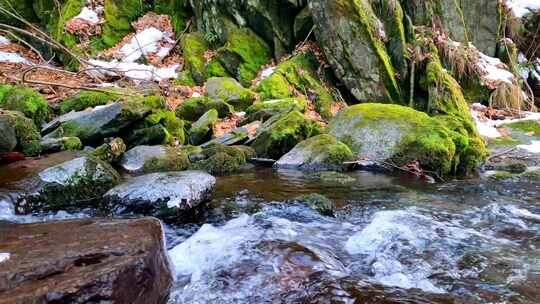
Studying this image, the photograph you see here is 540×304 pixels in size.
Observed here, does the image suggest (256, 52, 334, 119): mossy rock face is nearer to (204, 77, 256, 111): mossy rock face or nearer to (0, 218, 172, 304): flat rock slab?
(204, 77, 256, 111): mossy rock face

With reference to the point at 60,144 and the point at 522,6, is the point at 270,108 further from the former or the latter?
the point at 522,6

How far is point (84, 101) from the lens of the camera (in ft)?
31.6

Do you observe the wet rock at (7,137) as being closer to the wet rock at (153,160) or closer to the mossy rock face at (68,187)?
the mossy rock face at (68,187)

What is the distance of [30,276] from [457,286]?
2.94 metres

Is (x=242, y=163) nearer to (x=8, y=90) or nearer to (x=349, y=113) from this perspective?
(x=349, y=113)

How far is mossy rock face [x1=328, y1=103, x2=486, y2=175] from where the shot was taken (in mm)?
8055

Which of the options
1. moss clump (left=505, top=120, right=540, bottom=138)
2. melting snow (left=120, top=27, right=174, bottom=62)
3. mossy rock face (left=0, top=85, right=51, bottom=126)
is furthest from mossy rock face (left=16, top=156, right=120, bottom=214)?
moss clump (left=505, top=120, right=540, bottom=138)

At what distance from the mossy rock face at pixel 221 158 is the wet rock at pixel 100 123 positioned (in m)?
1.33

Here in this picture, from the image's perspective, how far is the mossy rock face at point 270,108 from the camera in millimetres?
9828

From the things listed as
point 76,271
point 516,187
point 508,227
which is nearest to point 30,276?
point 76,271

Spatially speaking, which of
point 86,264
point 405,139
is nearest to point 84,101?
point 405,139

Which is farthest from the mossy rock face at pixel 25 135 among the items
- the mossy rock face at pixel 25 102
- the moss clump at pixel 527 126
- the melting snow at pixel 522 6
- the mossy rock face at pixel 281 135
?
the melting snow at pixel 522 6

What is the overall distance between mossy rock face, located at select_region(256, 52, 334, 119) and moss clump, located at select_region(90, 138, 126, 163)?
4423 millimetres

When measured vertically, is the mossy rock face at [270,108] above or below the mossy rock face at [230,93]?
below
